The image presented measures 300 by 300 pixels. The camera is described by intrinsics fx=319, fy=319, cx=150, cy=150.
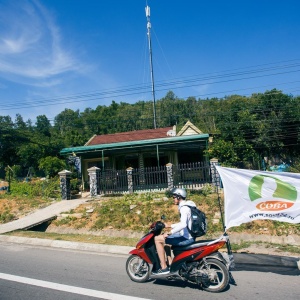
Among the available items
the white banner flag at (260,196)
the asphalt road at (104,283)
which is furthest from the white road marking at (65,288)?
the white banner flag at (260,196)

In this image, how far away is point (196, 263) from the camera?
502 cm

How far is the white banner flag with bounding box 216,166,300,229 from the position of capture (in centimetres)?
598

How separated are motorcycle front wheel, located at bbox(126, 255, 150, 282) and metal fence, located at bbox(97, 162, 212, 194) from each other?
33.9 feet

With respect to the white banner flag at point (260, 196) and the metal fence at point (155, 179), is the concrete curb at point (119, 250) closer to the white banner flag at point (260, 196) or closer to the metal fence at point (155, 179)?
the white banner flag at point (260, 196)

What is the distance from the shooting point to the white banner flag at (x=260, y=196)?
5.98 metres

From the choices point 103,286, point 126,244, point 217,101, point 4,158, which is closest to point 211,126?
point 217,101

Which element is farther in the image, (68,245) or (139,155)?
(139,155)

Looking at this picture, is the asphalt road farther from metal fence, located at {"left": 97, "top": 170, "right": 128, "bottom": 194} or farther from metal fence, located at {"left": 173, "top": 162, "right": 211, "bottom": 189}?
metal fence, located at {"left": 97, "top": 170, "right": 128, "bottom": 194}

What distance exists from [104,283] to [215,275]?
1895 millimetres

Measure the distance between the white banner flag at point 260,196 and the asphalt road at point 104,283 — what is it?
1.02 m

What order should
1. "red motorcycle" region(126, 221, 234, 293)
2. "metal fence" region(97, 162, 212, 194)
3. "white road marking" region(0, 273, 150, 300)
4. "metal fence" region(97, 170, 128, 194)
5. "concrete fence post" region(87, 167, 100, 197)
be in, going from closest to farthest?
"white road marking" region(0, 273, 150, 300) < "red motorcycle" region(126, 221, 234, 293) < "metal fence" region(97, 162, 212, 194) < "metal fence" region(97, 170, 128, 194) < "concrete fence post" region(87, 167, 100, 197)

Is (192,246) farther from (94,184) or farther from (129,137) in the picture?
(129,137)

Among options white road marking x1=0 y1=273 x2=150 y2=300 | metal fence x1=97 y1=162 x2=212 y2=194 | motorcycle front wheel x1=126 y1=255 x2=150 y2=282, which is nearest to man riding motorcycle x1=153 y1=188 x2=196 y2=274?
motorcycle front wheel x1=126 y1=255 x2=150 y2=282

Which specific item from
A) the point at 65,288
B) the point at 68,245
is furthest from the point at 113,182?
the point at 65,288
